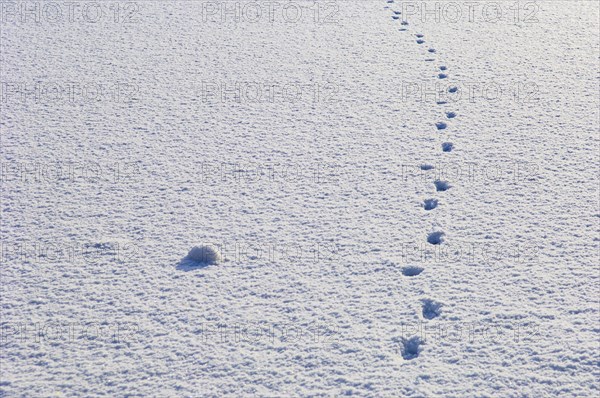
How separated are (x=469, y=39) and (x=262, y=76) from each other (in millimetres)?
1280

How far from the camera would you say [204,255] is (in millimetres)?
2219

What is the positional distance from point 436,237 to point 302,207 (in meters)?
0.52

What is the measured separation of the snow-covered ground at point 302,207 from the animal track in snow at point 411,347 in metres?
0.01

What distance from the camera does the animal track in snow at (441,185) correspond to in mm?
2596

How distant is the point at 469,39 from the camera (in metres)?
3.91

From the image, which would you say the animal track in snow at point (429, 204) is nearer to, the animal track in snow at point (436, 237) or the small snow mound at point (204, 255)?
the animal track in snow at point (436, 237)

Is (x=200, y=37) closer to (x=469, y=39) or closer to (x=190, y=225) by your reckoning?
(x=469, y=39)

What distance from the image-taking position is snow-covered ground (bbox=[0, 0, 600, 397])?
1.82 metres

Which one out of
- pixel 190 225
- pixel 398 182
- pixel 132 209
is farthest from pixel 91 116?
pixel 398 182
